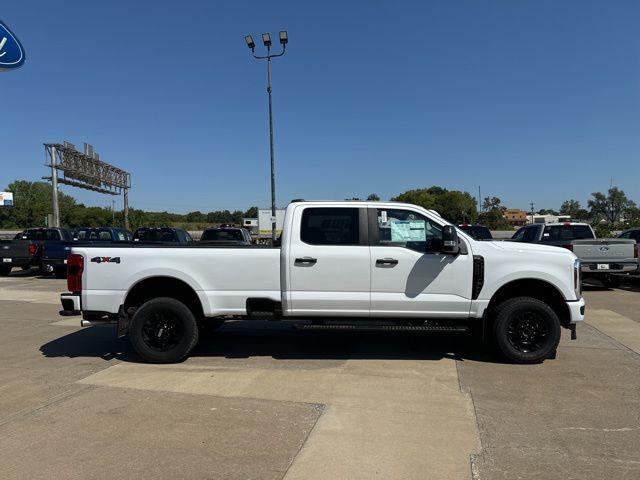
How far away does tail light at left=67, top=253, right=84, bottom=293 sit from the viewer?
246 inches

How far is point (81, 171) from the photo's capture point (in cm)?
4000

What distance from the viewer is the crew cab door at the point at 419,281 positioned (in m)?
6.07

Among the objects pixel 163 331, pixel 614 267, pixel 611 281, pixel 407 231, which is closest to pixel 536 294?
pixel 407 231

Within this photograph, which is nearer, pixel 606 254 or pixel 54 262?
pixel 606 254

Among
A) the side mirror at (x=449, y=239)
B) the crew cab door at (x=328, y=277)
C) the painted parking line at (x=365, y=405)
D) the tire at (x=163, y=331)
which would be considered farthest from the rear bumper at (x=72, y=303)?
the side mirror at (x=449, y=239)

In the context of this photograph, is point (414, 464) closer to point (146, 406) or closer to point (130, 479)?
point (130, 479)

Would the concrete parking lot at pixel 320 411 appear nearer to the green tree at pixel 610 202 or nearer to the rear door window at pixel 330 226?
the rear door window at pixel 330 226

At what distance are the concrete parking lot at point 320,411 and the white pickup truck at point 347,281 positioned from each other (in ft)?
1.63

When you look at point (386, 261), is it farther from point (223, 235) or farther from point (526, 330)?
point (223, 235)

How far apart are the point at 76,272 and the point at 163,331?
51.6 inches

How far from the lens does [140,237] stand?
655 inches

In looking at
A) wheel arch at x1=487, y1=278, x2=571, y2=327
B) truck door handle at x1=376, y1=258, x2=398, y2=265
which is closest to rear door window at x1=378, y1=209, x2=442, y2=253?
truck door handle at x1=376, y1=258, x2=398, y2=265

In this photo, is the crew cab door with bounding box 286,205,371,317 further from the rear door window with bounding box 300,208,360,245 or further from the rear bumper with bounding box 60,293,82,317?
the rear bumper with bounding box 60,293,82,317

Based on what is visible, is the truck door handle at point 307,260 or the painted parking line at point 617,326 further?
the painted parking line at point 617,326
